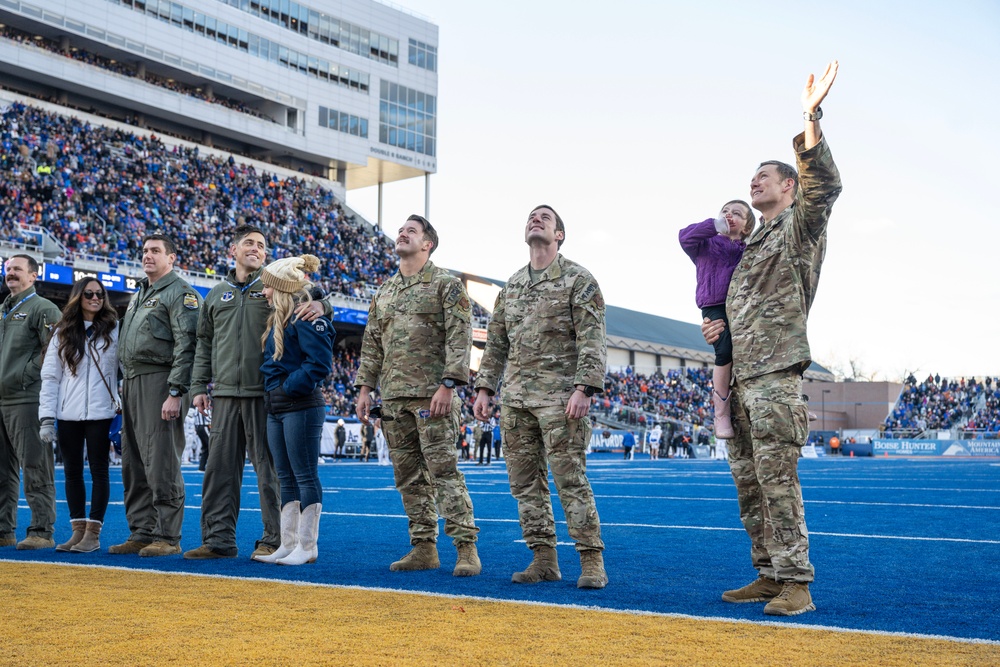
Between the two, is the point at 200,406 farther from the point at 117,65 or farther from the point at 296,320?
the point at 117,65

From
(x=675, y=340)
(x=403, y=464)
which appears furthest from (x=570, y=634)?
(x=675, y=340)

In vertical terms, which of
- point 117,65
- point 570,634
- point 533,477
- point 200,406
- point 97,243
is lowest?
point 570,634

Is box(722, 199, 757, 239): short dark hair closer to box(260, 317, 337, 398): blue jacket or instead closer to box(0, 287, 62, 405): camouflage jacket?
box(260, 317, 337, 398): blue jacket

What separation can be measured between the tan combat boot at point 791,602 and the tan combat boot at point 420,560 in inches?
91.0

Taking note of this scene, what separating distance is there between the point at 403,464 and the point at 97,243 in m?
29.4

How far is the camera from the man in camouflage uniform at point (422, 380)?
6176 mm

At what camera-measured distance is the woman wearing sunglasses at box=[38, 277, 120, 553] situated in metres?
7.22

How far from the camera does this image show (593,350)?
5.61 meters

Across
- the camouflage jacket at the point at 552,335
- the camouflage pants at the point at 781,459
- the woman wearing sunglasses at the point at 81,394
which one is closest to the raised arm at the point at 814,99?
the camouflage pants at the point at 781,459

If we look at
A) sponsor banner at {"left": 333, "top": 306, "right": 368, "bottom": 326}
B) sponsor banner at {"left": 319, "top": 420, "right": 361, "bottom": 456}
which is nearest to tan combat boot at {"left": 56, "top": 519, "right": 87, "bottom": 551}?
sponsor banner at {"left": 319, "top": 420, "right": 361, "bottom": 456}

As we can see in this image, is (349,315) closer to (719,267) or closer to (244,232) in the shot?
(244,232)

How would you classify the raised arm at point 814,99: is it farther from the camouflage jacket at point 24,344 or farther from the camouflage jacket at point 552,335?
the camouflage jacket at point 24,344

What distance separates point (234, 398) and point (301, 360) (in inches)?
25.7

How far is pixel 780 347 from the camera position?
4.73 meters
